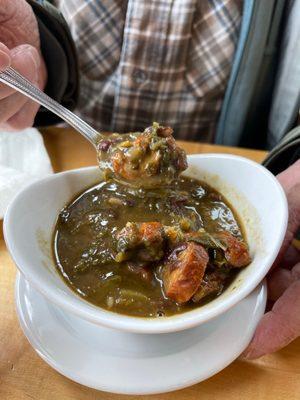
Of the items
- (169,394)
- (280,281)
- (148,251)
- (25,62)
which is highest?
(25,62)

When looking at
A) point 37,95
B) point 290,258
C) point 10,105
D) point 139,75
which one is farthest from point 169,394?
point 139,75

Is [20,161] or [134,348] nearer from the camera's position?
[134,348]

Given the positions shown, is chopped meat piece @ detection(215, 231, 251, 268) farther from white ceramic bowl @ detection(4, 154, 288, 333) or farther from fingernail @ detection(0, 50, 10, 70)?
fingernail @ detection(0, 50, 10, 70)

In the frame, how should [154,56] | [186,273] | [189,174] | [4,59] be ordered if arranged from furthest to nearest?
1. [154,56]
2. [189,174]
3. [4,59]
4. [186,273]

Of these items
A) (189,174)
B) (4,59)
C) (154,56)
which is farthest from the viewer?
(154,56)

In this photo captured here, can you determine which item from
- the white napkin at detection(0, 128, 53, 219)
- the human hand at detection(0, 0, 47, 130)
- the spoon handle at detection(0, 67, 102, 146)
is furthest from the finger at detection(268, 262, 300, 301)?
the human hand at detection(0, 0, 47, 130)

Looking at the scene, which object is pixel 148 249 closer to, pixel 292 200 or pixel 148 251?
pixel 148 251

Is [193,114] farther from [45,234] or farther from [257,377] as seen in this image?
[257,377]
